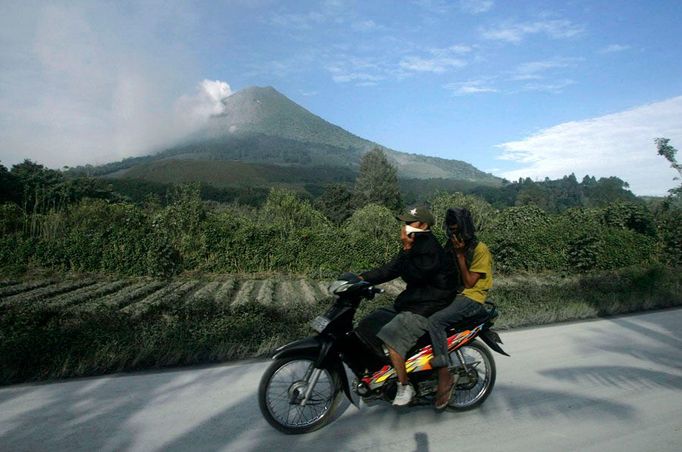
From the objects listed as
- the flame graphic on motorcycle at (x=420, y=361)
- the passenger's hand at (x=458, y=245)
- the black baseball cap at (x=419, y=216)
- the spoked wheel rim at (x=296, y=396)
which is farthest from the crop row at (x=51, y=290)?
the passenger's hand at (x=458, y=245)

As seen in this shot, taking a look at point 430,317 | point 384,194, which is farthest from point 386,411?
point 384,194

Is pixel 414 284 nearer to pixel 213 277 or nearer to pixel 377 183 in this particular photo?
pixel 213 277

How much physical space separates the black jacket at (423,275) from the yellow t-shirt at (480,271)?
0.80ft

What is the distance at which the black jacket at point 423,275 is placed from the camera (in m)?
3.66

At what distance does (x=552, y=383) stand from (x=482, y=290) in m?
1.26

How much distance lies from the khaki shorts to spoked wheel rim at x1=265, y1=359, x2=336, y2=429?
1.81 ft

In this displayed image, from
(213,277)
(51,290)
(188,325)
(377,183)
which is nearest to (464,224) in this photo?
(188,325)

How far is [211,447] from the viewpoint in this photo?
321 centimetres

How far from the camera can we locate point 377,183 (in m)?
82.5

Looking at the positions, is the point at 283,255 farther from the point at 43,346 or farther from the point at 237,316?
the point at 43,346

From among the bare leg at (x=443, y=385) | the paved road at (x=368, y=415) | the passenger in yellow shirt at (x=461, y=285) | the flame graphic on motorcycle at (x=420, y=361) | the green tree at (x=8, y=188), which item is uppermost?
the green tree at (x=8, y=188)

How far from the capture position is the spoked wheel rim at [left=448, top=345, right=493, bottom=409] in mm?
3963

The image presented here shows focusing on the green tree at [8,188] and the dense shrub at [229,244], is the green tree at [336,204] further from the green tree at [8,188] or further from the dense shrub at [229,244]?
the dense shrub at [229,244]

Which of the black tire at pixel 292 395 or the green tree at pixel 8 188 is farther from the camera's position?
the green tree at pixel 8 188
